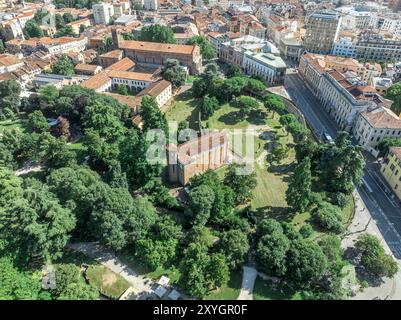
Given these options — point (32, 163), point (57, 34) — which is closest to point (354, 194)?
point (32, 163)

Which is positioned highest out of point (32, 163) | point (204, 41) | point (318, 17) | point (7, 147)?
point (318, 17)

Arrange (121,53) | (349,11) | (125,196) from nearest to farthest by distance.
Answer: (125,196) < (121,53) < (349,11)

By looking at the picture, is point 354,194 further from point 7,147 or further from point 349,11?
point 349,11

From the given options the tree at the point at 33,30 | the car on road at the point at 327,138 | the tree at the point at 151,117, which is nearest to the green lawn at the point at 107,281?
the tree at the point at 151,117

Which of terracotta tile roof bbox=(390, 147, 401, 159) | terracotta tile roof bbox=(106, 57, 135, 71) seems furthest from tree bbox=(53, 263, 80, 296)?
terracotta tile roof bbox=(106, 57, 135, 71)

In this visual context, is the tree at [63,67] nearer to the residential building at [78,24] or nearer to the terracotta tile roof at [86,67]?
the terracotta tile roof at [86,67]
